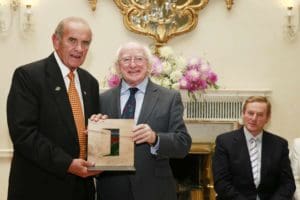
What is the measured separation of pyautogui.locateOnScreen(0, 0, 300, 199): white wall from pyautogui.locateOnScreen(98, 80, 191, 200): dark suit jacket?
8.09 feet

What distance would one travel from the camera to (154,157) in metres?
2.44

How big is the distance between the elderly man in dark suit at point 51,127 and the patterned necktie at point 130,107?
254 millimetres

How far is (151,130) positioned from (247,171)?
1194 millimetres

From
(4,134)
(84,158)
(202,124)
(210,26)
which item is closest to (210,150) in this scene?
(202,124)

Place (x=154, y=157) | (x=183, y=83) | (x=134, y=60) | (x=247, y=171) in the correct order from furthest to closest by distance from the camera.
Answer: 1. (x=183, y=83)
2. (x=247, y=171)
3. (x=134, y=60)
4. (x=154, y=157)

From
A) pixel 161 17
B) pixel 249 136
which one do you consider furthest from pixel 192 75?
pixel 161 17

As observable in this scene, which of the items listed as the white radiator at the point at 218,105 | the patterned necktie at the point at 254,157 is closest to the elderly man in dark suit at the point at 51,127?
the patterned necktie at the point at 254,157

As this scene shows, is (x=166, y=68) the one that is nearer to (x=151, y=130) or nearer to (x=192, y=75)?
(x=192, y=75)

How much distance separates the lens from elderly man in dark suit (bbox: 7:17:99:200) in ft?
7.00

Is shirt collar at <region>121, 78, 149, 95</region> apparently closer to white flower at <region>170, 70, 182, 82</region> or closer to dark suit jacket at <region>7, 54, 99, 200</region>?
dark suit jacket at <region>7, 54, 99, 200</region>

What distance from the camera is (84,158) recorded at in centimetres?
230

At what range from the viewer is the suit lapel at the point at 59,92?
221cm

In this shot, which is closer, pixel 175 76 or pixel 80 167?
pixel 80 167

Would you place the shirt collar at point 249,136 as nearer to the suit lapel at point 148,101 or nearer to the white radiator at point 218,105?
the suit lapel at point 148,101
